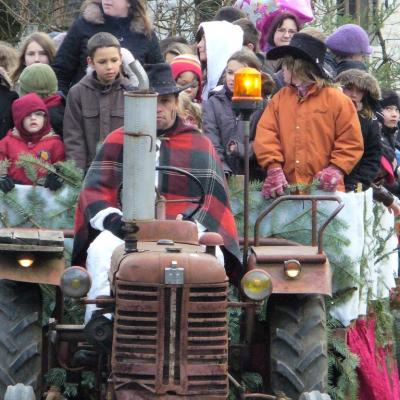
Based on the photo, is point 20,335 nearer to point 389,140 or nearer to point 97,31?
point 97,31

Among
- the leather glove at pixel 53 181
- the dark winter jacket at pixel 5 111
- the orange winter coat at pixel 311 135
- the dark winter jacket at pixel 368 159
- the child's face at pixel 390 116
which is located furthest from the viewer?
the child's face at pixel 390 116

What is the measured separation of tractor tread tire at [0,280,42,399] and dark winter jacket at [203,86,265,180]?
2270 mm

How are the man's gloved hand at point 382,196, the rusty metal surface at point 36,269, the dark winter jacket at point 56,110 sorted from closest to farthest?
the rusty metal surface at point 36,269 → the dark winter jacket at point 56,110 → the man's gloved hand at point 382,196

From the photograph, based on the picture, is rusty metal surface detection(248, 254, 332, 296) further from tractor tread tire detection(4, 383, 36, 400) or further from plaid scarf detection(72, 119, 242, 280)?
tractor tread tire detection(4, 383, 36, 400)

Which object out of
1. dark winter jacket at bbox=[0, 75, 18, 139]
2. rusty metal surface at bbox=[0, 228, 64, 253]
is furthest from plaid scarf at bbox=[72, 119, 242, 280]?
dark winter jacket at bbox=[0, 75, 18, 139]

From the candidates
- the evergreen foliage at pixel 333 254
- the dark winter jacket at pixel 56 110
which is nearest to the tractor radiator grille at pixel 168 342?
the evergreen foliage at pixel 333 254

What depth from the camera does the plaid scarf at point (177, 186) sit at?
26.6 ft

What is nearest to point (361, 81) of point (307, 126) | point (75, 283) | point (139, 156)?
point (307, 126)

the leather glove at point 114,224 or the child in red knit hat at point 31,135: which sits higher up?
the child in red knit hat at point 31,135

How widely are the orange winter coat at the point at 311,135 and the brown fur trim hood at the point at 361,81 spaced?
1.01 meters

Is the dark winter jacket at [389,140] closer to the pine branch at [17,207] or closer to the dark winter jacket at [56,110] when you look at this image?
the dark winter jacket at [56,110]

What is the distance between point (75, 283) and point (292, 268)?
131 centimetres

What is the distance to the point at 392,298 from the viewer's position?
11.4 meters

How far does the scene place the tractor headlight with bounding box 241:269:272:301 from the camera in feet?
24.5
